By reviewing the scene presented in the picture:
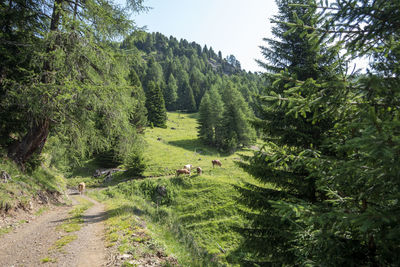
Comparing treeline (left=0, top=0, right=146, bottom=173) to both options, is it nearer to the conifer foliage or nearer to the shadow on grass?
the shadow on grass

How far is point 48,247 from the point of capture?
5.98m

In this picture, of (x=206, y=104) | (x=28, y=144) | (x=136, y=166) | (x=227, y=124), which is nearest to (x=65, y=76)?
(x=28, y=144)

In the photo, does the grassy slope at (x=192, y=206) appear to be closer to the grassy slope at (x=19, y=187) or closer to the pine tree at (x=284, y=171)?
the pine tree at (x=284, y=171)

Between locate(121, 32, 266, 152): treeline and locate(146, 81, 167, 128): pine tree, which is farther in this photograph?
locate(146, 81, 167, 128): pine tree

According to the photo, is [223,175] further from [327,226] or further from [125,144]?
[327,226]

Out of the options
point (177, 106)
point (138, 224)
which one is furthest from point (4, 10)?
point (177, 106)

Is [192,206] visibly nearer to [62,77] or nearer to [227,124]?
[62,77]

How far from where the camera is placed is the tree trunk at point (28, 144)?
10.1 metres

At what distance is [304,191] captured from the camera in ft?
22.1

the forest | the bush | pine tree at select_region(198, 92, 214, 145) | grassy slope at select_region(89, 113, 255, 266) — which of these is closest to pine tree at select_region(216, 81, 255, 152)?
pine tree at select_region(198, 92, 214, 145)

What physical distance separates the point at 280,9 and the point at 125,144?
35.0 ft

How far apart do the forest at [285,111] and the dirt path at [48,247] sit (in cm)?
161

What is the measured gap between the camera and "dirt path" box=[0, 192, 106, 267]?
5.24 metres

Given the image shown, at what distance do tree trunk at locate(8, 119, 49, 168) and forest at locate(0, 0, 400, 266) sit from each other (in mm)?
Result: 63
